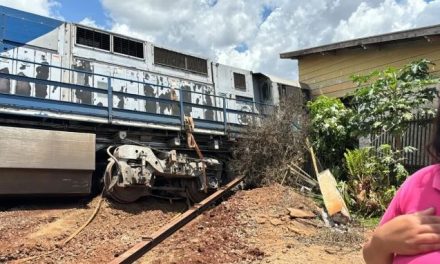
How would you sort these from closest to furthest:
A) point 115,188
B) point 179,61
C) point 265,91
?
point 115,188 → point 179,61 → point 265,91

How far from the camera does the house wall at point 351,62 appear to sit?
50.2ft

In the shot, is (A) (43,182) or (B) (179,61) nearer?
(A) (43,182)

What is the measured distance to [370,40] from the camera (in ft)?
54.3

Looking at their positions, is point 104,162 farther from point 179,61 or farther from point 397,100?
point 397,100

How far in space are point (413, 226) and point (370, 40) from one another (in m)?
16.3

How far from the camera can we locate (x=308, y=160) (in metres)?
14.0

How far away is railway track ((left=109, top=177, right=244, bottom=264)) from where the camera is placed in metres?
8.15

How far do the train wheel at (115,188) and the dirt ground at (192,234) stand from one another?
8.7 inches

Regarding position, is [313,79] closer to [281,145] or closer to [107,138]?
[281,145]

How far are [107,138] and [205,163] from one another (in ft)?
8.88

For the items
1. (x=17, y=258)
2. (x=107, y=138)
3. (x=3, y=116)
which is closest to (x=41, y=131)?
(x=3, y=116)

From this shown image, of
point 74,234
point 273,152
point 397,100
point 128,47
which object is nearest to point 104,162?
point 74,234

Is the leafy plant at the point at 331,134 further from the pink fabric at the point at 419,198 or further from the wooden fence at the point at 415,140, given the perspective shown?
the pink fabric at the point at 419,198

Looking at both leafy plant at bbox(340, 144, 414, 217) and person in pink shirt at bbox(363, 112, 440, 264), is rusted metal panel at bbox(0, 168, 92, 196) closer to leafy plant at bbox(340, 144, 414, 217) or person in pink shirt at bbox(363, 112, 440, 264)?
leafy plant at bbox(340, 144, 414, 217)
